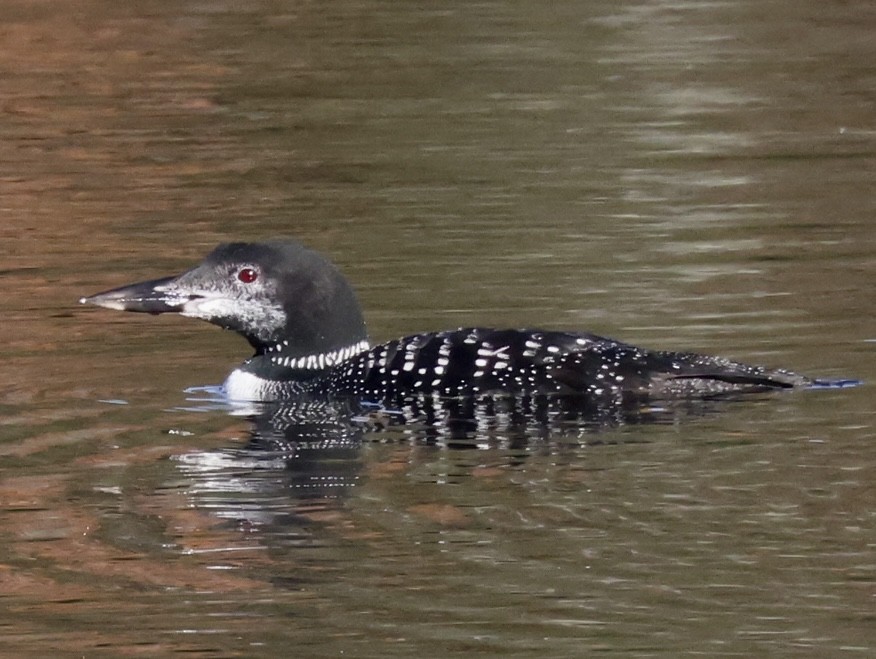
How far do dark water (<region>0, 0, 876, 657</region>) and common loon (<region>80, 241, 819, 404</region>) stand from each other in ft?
0.89

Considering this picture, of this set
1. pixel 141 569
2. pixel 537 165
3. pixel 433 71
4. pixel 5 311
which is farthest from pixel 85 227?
pixel 141 569

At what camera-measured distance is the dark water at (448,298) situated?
5.10m

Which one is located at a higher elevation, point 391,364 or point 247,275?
point 247,275

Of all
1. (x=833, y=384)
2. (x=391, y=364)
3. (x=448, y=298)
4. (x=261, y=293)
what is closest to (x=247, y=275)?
(x=261, y=293)

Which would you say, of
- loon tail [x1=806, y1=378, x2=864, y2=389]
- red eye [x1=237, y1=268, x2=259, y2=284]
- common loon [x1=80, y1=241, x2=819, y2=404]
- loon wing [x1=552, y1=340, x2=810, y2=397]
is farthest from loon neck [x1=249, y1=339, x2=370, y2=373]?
loon tail [x1=806, y1=378, x2=864, y2=389]

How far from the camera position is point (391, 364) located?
7.20 meters

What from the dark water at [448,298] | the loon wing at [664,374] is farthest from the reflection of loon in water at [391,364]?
the dark water at [448,298]

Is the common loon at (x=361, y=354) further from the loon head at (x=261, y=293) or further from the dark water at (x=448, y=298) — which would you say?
the dark water at (x=448, y=298)

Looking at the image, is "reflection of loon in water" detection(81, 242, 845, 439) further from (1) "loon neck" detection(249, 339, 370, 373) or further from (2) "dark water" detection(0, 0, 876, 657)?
(2) "dark water" detection(0, 0, 876, 657)

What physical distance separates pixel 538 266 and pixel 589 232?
66 centimetres

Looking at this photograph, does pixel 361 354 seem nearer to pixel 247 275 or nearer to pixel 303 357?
pixel 303 357

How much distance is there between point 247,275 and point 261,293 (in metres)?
0.08

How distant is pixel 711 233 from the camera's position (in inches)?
382

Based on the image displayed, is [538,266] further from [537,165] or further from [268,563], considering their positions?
[268,563]
